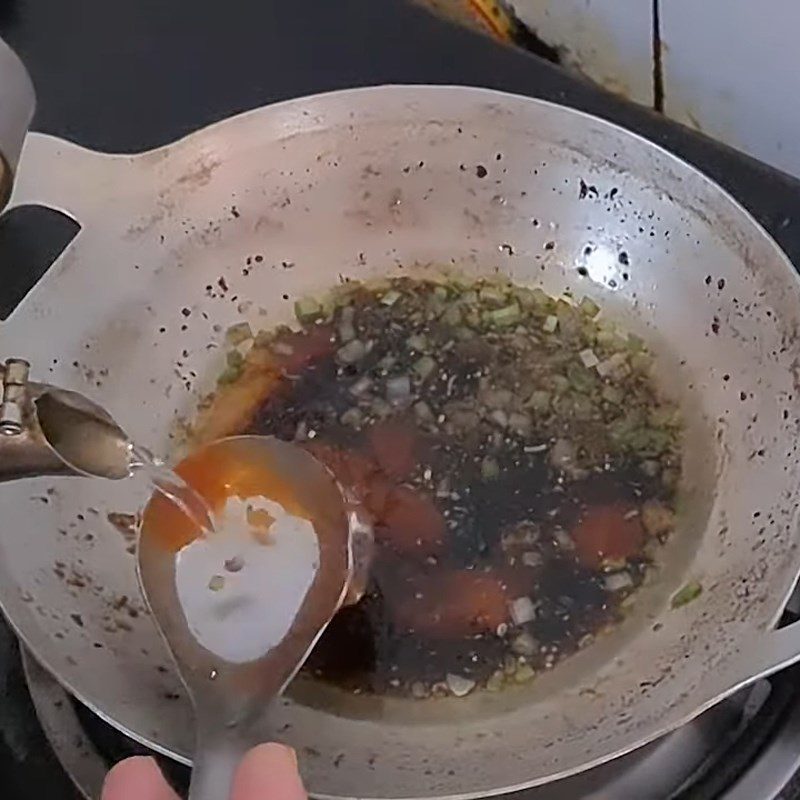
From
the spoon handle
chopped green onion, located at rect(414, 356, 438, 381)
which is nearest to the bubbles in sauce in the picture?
chopped green onion, located at rect(414, 356, 438, 381)

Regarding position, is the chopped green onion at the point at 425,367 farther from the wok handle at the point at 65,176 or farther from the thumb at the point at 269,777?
the thumb at the point at 269,777

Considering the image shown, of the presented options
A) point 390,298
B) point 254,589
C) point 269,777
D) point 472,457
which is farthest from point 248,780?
point 390,298

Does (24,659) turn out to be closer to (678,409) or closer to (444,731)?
(444,731)

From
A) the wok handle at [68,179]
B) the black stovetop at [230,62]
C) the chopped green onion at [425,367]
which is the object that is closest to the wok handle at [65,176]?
the wok handle at [68,179]

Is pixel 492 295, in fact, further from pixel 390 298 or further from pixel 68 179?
pixel 68 179

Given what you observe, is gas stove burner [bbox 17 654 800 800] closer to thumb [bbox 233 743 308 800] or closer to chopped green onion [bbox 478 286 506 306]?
thumb [bbox 233 743 308 800]

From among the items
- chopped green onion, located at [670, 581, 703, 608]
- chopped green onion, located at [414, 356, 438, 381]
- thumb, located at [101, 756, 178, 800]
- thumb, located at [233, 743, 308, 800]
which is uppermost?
chopped green onion, located at [670, 581, 703, 608]

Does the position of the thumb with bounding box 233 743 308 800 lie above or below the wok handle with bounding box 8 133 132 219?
below
